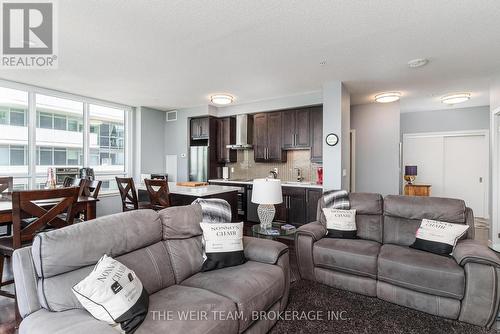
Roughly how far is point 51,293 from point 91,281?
9.7 inches

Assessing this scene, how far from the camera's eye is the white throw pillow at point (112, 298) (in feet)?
4.08

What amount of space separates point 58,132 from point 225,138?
3.45 meters

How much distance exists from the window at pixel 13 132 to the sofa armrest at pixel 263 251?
15.2 feet

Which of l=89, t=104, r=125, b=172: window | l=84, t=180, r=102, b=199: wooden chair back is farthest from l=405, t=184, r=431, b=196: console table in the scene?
l=89, t=104, r=125, b=172: window

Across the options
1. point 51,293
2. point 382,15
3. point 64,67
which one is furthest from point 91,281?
point 64,67

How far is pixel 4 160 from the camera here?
423cm

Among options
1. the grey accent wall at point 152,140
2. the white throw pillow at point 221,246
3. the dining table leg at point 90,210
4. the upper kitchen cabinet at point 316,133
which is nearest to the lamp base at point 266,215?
the white throw pillow at point 221,246

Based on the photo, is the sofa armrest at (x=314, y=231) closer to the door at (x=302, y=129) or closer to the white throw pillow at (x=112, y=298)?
the white throw pillow at (x=112, y=298)

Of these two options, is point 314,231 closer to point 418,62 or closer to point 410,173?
point 418,62

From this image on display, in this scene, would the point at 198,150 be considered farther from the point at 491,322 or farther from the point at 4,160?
the point at 491,322

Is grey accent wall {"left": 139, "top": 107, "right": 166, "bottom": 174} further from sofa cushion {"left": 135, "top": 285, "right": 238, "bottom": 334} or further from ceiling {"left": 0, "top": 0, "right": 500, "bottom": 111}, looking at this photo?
sofa cushion {"left": 135, "top": 285, "right": 238, "bottom": 334}

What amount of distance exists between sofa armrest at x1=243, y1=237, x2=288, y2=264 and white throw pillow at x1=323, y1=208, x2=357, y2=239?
3.10ft

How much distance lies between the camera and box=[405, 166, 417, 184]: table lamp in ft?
20.1

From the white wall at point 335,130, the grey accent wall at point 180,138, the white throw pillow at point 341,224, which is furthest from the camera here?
the grey accent wall at point 180,138
